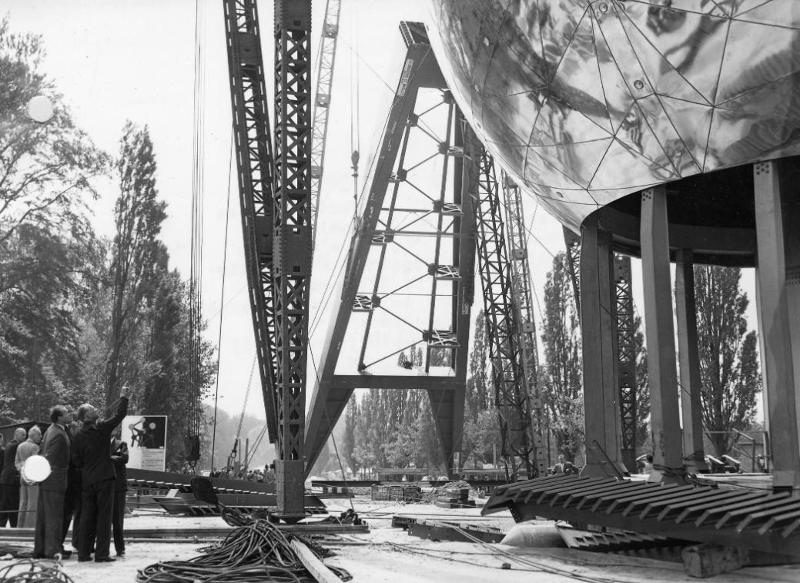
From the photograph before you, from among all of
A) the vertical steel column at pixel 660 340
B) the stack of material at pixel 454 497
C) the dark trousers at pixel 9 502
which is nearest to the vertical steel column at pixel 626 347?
the stack of material at pixel 454 497

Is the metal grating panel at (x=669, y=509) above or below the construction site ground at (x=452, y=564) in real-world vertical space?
above

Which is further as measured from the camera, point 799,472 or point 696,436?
point 696,436

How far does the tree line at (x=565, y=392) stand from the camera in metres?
41.7

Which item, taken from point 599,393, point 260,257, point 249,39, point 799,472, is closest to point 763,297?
point 799,472

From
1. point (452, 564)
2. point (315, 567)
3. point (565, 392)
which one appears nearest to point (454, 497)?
point (452, 564)

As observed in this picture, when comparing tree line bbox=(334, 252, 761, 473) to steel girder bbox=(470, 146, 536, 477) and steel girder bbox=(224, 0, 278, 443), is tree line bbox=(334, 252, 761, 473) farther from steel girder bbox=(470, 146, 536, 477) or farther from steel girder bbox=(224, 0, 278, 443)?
steel girder bbox=(224, 0, 278, 443)

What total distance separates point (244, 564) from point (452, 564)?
232cm

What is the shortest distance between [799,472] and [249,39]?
13.9 metres

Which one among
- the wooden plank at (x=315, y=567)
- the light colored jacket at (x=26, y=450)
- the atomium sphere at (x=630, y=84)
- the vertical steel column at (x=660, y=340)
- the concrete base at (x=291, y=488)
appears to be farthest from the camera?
the concrete base at (x=291, y=488)

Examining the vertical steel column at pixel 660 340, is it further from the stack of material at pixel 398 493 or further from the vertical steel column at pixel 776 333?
the stack of material at pixel 398 493

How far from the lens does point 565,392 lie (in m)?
52.3

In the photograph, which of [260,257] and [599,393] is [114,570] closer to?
[599,393]

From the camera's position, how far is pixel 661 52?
1083cm

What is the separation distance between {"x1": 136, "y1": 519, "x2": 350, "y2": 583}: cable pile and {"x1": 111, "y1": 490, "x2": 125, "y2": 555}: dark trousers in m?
1.18
